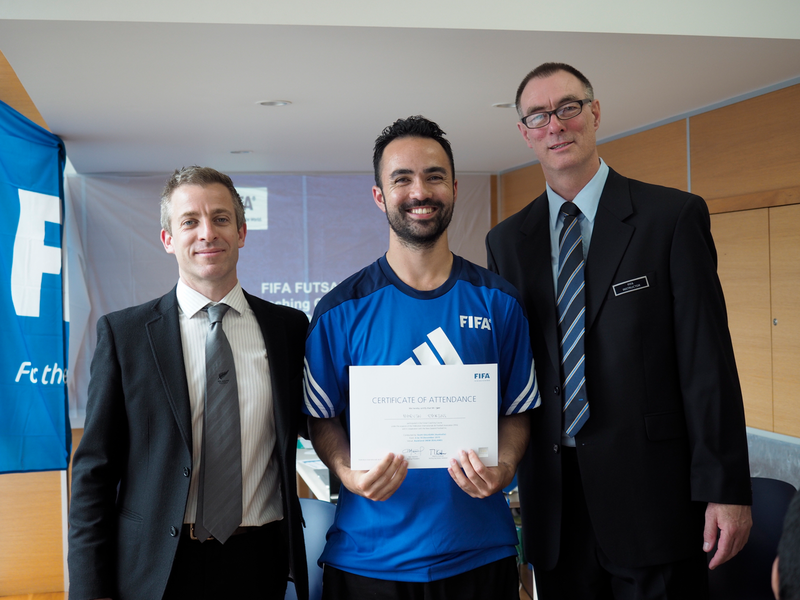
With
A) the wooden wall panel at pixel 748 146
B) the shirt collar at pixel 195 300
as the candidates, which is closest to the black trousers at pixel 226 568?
the shirt collar at pixel 195 300

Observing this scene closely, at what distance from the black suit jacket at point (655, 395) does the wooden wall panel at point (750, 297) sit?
247cm

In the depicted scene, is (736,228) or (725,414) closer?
(725,414)

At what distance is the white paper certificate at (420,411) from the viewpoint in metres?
1.48

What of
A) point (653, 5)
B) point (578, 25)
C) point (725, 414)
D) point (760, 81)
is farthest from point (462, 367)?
point (760, 81)

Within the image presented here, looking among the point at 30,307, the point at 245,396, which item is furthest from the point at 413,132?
the point at 30,307

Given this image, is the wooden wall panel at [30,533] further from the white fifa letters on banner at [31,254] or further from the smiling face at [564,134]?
the smiling face at [564,134]

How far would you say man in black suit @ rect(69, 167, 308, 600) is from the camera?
1539 millimetres

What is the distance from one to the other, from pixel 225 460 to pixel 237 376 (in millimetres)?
205

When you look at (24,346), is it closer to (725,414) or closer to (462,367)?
(462,367)

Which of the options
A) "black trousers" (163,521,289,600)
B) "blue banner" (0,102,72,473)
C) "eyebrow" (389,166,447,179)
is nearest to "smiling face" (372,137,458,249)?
"eyebrow" (389,166,447,179)

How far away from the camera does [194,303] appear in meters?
1.69

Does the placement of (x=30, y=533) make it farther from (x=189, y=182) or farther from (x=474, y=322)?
(x=474, y=322)

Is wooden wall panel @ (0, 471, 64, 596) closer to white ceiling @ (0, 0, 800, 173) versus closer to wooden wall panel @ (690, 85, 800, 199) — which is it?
white ceiling @ (0, 0, 800, 173)

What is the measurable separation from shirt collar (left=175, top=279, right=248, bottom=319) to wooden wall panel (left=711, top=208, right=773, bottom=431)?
10.7 ft
